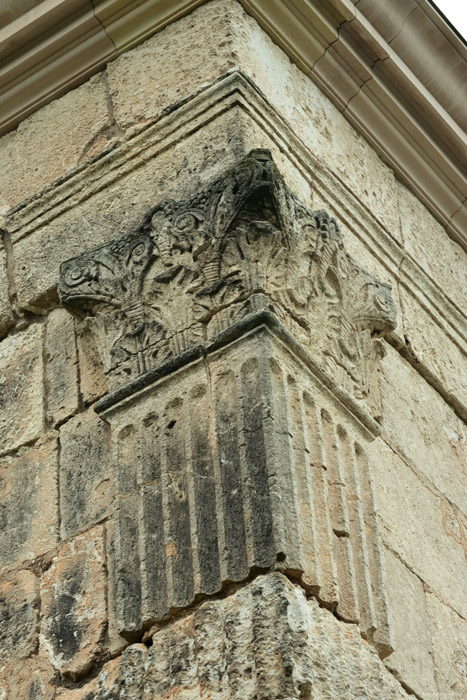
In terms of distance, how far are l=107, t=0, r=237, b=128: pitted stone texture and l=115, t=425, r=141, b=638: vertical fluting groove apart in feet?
4.93

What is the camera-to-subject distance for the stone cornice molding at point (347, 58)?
5898 millimetres

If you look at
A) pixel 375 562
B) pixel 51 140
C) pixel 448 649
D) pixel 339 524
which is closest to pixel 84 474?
pixel 339 524

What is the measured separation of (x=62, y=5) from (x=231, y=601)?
2.81 meters

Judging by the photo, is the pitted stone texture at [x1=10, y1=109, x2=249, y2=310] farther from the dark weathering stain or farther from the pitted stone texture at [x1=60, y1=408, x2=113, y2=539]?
the dark weathering stain

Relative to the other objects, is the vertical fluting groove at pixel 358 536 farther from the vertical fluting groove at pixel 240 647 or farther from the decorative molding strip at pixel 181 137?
the decorative molding strip at pixel 181 137

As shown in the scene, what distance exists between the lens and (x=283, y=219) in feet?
15.8

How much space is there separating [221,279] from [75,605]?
1.10 m

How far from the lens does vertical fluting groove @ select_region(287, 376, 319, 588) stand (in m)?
4.20

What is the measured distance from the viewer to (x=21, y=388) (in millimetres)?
5309

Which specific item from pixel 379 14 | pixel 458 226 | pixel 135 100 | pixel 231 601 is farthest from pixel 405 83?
pixel 231 601

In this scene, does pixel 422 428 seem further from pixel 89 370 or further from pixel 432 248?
pixel 89 370

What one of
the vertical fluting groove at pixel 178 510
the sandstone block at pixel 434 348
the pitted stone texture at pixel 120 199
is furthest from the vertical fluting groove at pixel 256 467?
the sandstone block at pixel 434 348

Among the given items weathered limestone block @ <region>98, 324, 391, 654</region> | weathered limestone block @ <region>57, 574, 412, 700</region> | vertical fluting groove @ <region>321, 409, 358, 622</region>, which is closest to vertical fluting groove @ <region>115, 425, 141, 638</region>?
weathered limestone block @ <region>98, 324, 391, 654</region>

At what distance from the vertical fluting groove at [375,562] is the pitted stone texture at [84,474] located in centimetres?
79
